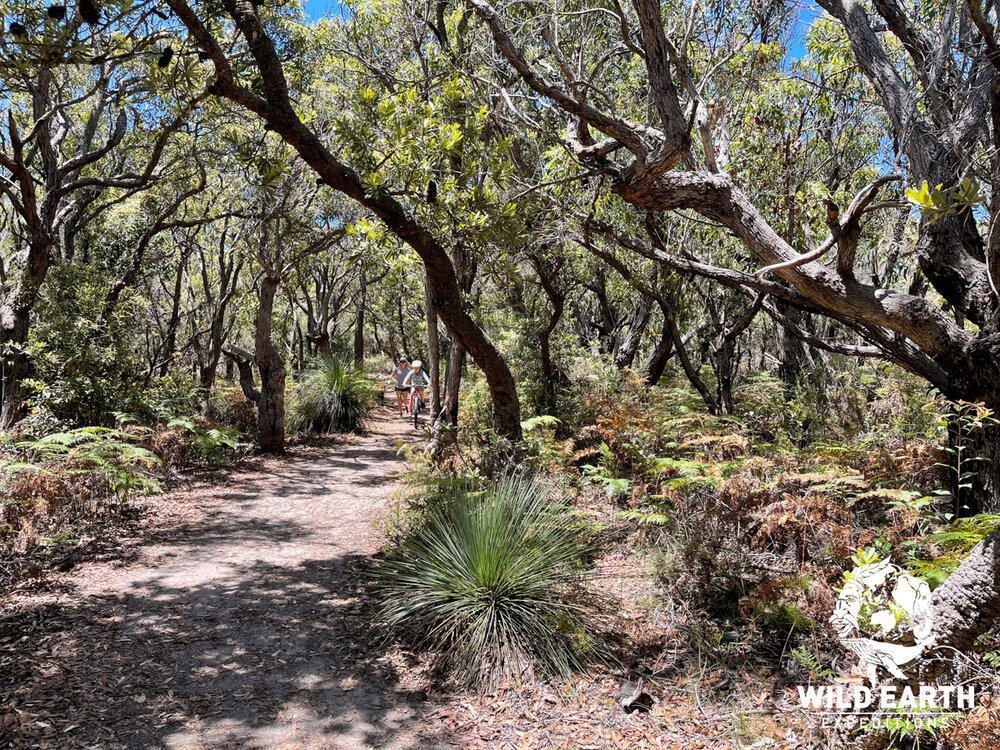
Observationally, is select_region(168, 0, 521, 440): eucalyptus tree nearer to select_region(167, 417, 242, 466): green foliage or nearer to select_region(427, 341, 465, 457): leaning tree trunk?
select_region(427, 341, 465, 457): leaning tree trunk

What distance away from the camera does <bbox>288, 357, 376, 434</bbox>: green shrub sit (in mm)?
14383

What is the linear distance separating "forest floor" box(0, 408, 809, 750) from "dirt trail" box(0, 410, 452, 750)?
0.01 meters

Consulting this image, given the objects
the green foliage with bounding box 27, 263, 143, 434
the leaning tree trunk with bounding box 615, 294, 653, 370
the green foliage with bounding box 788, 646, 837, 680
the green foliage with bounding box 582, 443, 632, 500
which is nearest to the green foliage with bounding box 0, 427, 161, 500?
the green foliage with bounding box 27, 263, 143, 434

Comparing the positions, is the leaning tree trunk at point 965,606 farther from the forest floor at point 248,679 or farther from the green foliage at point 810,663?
the forest floor at point 248,679

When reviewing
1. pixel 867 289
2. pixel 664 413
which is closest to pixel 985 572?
pixel 867 289

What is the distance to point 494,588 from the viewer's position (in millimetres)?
4676

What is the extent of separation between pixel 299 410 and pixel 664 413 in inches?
344

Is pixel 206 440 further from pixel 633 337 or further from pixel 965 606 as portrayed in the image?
pixel 965 606

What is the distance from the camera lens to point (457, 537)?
5.05 metres

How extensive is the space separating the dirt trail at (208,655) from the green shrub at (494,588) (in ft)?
1.35

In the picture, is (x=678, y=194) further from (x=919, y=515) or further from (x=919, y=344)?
(x=919, y=515)

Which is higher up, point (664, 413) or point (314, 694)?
point (664, 413)

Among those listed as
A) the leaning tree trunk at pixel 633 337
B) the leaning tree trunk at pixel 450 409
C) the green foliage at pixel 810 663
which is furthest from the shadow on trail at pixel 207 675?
the leaning tree trunk at pixel 633 337

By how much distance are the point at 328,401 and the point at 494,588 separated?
35.8ft
